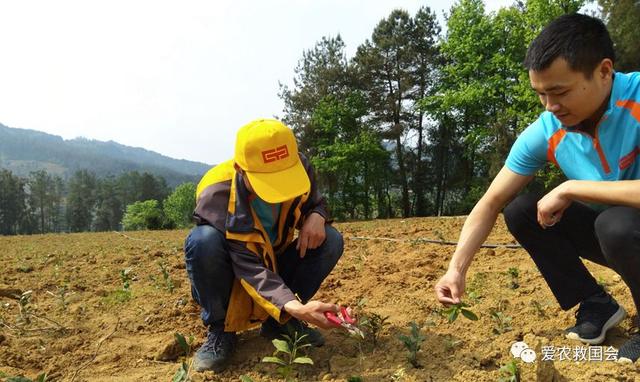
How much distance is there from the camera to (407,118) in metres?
29.8

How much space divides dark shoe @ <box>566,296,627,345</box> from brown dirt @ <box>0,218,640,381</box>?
7 centimetres

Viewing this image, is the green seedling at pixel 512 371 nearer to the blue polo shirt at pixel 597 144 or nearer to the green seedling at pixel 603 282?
the blue polo shirt at pixel 597 144

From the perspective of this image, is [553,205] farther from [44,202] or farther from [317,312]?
[44,202]

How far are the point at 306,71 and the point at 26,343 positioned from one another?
29413 mm

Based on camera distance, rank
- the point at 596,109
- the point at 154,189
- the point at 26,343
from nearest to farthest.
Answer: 1. the point at 596,109
2. the point at 26,343
3. the point at 154,189

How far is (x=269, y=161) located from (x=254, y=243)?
1.31 ft

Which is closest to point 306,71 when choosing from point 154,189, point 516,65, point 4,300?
point 516,65

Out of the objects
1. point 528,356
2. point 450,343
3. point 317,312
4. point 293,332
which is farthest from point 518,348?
point 293,332

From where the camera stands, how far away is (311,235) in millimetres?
2453

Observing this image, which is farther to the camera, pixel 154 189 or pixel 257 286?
pixel 154 189

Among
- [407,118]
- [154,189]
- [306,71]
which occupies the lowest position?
[154,189]

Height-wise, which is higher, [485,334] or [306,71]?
[306,71]

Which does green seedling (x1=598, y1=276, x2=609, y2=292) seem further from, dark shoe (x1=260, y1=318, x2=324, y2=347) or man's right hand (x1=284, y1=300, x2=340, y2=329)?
man's right hand (x1=284, y1=300, x2=340, y2=329)

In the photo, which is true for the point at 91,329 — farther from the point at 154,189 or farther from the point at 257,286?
the point at 154,189
